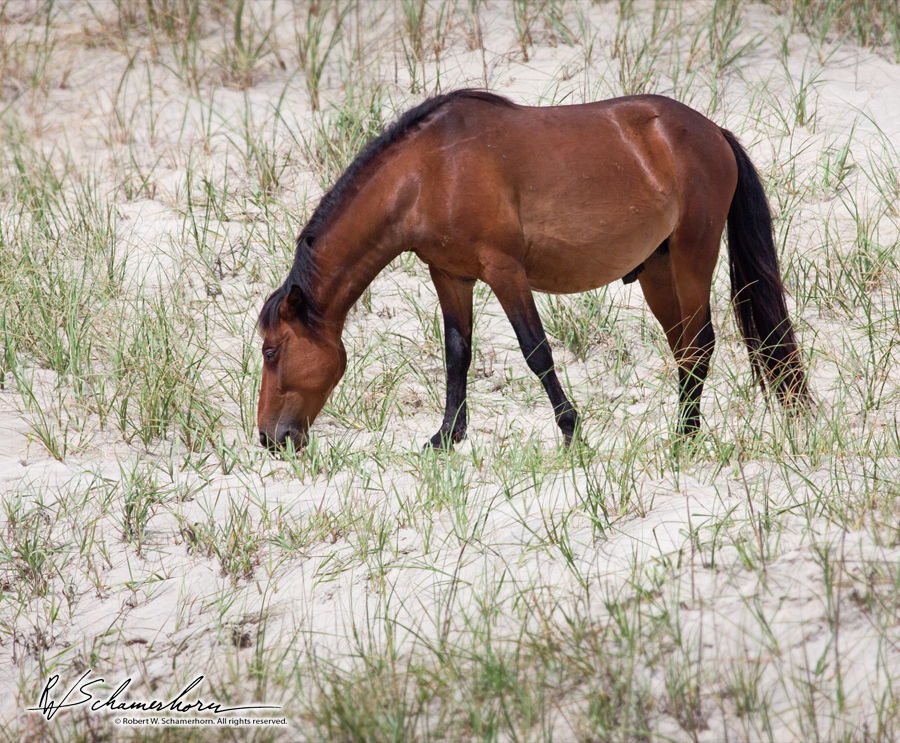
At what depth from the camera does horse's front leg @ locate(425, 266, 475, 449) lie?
4414mm

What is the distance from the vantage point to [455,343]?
4.48m

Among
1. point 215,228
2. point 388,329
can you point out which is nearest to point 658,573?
point 388,329


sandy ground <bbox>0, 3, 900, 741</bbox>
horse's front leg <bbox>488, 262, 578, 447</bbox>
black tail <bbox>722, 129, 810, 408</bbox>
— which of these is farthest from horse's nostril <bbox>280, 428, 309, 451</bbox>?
black tail <bbox>722, 129, 810, 408</bbox>

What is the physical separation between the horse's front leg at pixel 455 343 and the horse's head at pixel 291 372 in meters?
0.60

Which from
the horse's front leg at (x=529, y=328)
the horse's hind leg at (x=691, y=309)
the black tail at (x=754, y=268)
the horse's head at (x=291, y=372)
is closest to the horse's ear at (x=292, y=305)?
the horse's head at (x=291, y=372)

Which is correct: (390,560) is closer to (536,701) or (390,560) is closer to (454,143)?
(536,701)

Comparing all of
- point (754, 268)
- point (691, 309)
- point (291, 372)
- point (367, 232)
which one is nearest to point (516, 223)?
point (367, 232)

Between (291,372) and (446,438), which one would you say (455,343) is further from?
(291,372)

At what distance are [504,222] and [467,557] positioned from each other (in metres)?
1.52

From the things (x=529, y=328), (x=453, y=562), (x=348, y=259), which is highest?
(x=348, y=259)

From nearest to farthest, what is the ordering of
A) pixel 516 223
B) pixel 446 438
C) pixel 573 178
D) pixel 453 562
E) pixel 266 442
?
pixel 453 562 < pixel 516 223 < pixel 573 178 < pixel 266 442 < pixel 446 438

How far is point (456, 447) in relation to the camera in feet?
14.3

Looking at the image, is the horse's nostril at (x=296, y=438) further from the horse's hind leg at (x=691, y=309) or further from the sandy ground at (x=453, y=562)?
the horse's hind leg at (x=691, y=309)

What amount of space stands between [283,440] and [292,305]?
2.09 ft
